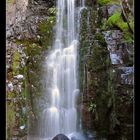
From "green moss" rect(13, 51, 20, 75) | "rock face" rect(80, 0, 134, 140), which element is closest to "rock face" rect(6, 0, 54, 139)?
"green moss" rect(13, 51, 20, 75)

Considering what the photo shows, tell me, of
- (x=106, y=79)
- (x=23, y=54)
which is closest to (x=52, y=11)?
(x=23, y=54)

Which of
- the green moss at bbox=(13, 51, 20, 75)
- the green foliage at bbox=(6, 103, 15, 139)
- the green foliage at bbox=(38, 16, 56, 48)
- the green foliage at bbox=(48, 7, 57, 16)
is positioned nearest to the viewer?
the green foliage at bbox=(6, 103, 15, 139)

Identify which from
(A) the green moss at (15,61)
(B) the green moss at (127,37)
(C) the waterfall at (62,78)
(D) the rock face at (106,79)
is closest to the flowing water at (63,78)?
(C) the waterfall at (62,78)

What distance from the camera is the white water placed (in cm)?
506

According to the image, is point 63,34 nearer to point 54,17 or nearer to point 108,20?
point 54,17

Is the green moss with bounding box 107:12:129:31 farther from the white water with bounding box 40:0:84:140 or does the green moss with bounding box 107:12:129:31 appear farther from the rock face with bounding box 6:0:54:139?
the rock face with bounding box 6:0:54:139

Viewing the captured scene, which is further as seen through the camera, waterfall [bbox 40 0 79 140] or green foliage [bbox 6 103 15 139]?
waterfall [bbox 40 0 79 140]

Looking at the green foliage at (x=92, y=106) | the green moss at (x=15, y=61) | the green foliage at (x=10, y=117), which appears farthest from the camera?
the green moss at (x=15, y=61)

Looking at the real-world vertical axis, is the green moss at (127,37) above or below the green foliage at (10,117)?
above

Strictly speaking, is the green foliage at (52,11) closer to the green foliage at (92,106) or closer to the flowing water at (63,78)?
the flowing water at (63,78)

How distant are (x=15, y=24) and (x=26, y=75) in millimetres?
861

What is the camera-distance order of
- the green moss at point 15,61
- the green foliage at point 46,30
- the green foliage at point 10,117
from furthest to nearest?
the green foliage at point 46,30 < the green moss at point 15,61 < the green foliage at point 10,117

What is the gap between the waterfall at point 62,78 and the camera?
199 inches

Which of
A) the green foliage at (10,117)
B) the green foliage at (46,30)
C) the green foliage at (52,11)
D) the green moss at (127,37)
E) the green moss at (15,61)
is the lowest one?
the green foliage at (10,117)
